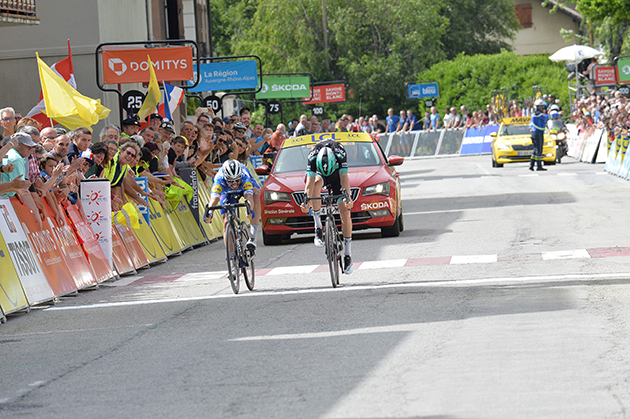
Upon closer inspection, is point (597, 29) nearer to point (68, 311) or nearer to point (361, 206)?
point (361, 206)

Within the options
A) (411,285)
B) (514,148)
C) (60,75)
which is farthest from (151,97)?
(514,148)

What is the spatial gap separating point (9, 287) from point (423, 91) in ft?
172

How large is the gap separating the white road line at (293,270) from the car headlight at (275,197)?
288cm

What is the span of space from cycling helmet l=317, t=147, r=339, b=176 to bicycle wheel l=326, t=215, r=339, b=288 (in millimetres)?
527

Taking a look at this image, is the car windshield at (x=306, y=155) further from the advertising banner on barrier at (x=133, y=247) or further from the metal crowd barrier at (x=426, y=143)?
the metal crowd barrier at (x=426, y=143)

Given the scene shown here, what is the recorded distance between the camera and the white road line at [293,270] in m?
13.5

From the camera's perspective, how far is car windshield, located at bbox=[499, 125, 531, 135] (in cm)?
3916

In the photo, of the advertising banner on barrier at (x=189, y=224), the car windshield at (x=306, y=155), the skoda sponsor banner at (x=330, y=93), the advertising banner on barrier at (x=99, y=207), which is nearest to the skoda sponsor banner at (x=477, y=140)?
the skoda sponsor banner at (x=330, y=93)

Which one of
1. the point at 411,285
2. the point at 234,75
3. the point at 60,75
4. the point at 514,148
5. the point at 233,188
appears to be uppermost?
the point at 60,75

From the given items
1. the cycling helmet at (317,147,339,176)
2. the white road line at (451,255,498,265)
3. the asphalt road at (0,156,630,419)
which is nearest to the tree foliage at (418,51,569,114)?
the asphalt road at (0,156,630,419)

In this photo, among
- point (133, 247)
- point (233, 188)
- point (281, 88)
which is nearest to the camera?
point (233, 188)

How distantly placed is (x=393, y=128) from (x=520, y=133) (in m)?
15.0

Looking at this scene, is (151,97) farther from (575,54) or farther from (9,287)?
(575,54)

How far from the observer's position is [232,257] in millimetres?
11867
